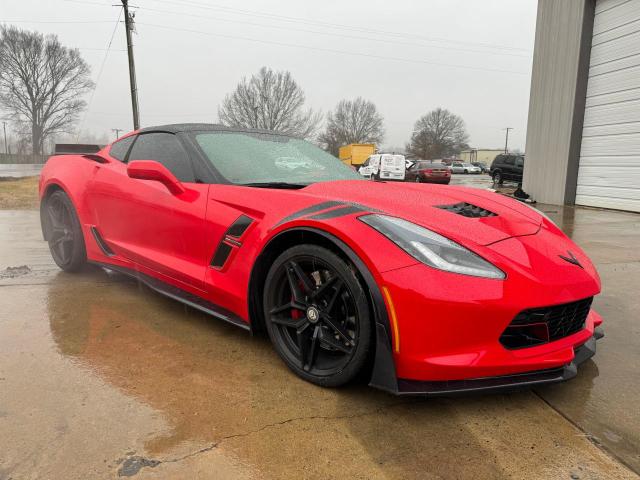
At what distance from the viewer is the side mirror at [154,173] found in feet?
8.41

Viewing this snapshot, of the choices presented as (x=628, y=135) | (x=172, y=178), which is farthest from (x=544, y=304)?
(x=628, y=135)

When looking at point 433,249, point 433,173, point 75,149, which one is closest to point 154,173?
point 433,249

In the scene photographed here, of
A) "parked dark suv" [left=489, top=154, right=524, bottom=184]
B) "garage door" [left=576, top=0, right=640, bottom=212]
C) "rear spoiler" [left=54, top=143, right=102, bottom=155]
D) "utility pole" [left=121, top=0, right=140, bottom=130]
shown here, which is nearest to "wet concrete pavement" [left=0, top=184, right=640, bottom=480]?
"rear spoiler" [left=54, top=143, right=102, bottom=155]

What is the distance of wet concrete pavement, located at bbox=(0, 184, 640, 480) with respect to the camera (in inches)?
61.4

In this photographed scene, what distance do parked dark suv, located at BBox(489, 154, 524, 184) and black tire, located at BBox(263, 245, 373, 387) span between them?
1981 cm

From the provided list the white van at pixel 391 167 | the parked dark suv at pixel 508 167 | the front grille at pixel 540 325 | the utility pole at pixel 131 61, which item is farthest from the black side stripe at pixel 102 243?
the white van at pixel 391 167

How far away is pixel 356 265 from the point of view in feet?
6.07

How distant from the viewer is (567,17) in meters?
11.5

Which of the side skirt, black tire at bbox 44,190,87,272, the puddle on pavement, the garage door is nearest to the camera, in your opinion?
the puddle on pavement

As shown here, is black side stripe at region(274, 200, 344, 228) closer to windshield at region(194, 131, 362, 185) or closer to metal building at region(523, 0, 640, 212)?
windshield at region(194, 131, 362, 185)

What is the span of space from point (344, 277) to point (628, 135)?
36.6 feet

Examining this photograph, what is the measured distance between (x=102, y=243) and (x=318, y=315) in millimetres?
2168

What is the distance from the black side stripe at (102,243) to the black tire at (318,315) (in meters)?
1.71

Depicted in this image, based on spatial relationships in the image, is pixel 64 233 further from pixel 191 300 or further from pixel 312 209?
pixel 312 209
